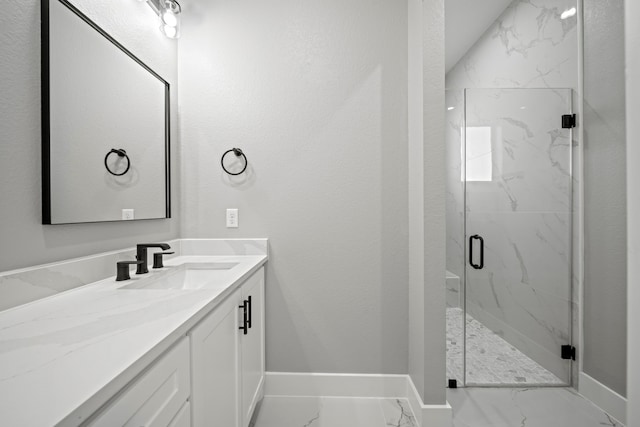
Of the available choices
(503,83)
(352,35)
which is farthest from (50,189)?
(503,83)

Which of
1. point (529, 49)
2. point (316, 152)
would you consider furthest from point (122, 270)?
point (529, 49)

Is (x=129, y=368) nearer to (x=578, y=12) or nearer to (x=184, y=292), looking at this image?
(x=184, y=292)

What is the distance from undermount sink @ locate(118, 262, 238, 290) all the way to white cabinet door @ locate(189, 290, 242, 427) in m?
0.16

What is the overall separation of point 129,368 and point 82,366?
8cm

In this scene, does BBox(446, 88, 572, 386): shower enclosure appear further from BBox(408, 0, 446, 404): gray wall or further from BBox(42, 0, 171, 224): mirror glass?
BBox(42, 0, 171, 224): mirror glass

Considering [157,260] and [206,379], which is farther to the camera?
[157,260]

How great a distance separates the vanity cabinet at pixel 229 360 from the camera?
0.89 metres

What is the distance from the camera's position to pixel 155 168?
1666mm

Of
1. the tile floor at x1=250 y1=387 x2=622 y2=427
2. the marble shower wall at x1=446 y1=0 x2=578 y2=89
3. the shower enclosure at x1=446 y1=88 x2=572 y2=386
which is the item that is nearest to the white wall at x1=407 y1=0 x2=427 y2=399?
the tile floor at x1=250 y1=387 x2=622 y2=427

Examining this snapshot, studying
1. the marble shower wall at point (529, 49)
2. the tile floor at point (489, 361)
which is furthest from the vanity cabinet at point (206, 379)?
the marble shower wall at point (529, 49)

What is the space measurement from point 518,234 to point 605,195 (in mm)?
612

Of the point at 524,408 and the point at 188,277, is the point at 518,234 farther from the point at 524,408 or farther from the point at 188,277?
the point at 188,277

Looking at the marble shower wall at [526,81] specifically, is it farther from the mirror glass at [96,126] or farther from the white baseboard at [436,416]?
the mirror glass at [96,126]

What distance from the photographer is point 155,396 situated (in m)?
0.66
